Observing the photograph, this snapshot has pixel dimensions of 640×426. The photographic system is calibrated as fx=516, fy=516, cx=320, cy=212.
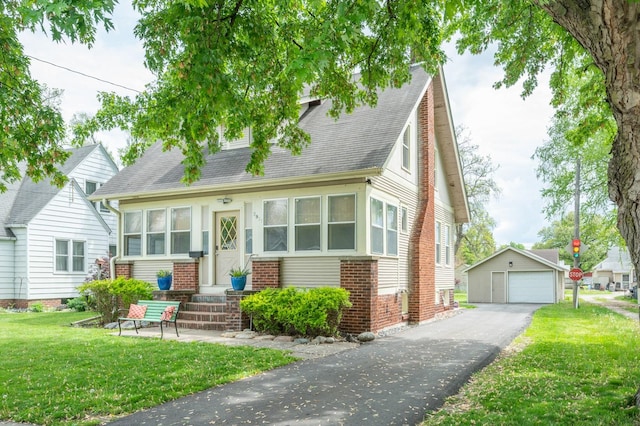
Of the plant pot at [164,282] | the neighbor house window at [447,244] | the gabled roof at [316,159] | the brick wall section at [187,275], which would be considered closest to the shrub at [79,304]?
the gabled roof at [316,159]

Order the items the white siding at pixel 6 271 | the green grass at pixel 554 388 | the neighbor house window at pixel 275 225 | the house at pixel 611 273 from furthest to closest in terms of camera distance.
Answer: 1. the house at pixel 611 273
2. the white siding at pixel 6 271
3. the neighbor house window at pixel 275 225
4. the green grass at pixel 554 388

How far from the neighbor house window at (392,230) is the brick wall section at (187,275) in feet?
18.3

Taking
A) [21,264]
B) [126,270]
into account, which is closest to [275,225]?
[126,270]

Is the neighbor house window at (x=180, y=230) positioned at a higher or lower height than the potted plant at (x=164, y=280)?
higher

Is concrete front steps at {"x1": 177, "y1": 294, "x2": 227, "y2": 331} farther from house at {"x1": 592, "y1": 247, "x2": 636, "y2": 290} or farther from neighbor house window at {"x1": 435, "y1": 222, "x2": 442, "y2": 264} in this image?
house at {"x1": 592, "y1": 247, "x2": 636, "y2": 290}

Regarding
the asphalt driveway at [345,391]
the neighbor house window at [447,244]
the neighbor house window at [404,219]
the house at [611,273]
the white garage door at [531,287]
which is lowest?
the house at [611,273]

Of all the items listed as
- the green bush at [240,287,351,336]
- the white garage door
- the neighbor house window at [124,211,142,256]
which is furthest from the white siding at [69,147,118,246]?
the white garage door

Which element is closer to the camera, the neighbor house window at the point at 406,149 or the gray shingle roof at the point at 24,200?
the neighbor house window at the point at 406,149

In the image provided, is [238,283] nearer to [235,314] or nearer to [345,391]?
[235,314]

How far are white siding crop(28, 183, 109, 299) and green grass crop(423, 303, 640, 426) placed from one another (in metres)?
18.3

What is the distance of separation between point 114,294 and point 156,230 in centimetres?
239

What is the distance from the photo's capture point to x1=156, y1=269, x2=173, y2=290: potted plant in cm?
1477

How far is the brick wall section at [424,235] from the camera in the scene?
15172 millimetres

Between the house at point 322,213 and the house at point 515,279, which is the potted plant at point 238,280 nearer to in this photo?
the house at point 322,213
